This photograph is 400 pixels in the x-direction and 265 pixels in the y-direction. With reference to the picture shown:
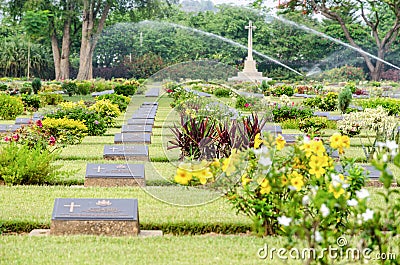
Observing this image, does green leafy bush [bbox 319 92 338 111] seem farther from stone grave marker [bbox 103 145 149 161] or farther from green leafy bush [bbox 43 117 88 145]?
stone grave marker [bbox 103 145 149 161]

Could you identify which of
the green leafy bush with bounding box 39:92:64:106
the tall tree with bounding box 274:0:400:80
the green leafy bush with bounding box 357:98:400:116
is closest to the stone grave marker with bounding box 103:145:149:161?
the green leafy bush with bounding box 357:98:400:116

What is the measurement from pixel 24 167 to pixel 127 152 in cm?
145

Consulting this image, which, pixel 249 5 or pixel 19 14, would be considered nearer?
pixel 19 14

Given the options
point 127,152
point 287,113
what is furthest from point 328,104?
point 127,152

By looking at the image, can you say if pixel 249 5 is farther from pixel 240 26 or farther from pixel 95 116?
pixel 95 116

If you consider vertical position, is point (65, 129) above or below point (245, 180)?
below

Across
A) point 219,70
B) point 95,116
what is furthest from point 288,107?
point 219,70

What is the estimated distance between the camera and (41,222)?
18.5ft

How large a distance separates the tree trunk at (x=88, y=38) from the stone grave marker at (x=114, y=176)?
27657 mm

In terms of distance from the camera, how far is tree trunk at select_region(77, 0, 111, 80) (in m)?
34.7

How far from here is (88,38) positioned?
3503cm

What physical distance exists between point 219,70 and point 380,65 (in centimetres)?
3034

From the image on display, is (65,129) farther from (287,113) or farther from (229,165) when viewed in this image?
(229,165)

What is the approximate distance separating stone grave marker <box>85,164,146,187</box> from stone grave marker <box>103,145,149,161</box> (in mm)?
876
